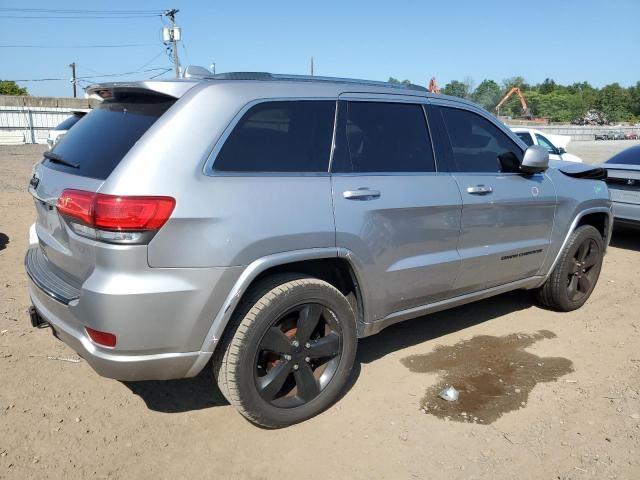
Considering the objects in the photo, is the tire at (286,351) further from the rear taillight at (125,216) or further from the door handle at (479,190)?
the door handle at (479,190)

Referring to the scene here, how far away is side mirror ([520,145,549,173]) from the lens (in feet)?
13.7

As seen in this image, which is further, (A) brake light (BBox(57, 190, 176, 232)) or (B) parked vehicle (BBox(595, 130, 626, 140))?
(B) parked vehicle (BBox(595, 130, 626, 140))

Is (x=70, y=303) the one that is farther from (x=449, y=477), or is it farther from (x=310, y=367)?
(x=449, y=477)

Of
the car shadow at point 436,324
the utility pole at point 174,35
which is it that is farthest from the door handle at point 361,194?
the utility pole at point 174,35

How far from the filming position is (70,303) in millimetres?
2686

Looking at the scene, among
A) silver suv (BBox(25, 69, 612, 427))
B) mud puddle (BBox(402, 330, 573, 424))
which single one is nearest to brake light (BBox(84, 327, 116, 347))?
silver suv (BBox(25, 69, 612, 427))

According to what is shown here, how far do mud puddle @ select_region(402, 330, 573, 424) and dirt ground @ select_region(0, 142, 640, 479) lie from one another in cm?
1

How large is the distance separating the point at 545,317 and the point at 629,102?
140 meters

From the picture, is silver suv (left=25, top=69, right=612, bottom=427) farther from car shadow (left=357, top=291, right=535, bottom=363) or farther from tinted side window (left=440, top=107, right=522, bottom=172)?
car shadow (left=357, top=291, right=535, bottom=363)

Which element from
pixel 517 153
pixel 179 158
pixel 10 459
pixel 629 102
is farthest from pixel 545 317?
pixel 629 102

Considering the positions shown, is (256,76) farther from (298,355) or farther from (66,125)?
(66,125)

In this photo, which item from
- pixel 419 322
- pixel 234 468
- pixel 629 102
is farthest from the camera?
pixel 629 102

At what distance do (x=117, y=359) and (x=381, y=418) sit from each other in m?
1.58

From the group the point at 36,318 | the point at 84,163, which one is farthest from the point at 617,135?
the point at 36,318
